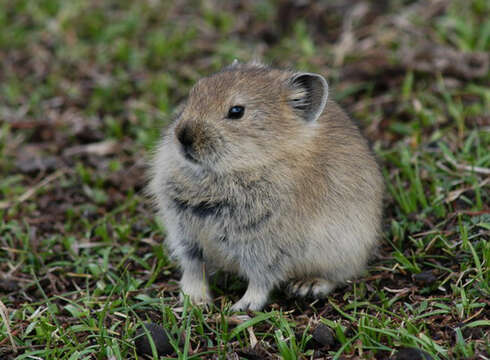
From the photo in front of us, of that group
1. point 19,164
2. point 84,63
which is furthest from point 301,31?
point 19,164

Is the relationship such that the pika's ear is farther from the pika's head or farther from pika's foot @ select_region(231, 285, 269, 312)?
pika's foot @ select_region(231, 285, 269, 312)

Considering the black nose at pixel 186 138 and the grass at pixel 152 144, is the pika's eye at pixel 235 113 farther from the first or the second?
the grass at pixel 152 144

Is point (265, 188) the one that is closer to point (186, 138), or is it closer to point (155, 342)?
point (186, 138)

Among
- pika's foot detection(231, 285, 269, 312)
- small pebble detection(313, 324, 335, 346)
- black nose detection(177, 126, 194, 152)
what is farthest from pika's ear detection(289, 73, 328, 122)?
small pebble detection(313, 324, 335, 346)

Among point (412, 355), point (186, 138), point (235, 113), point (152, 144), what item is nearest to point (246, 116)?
point (235, 113)

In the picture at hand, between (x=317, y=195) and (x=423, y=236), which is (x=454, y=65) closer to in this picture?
(x=423, y=236)
